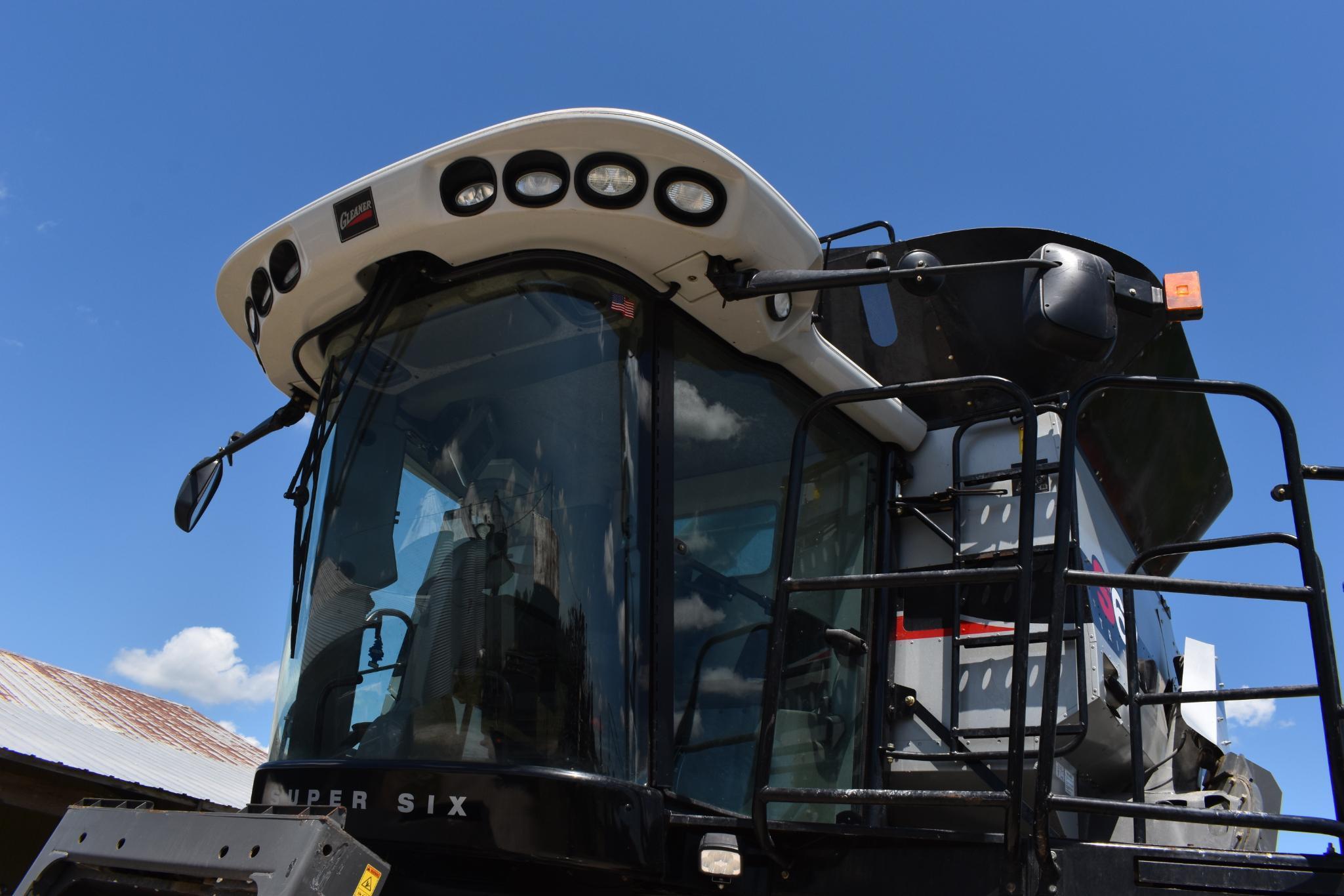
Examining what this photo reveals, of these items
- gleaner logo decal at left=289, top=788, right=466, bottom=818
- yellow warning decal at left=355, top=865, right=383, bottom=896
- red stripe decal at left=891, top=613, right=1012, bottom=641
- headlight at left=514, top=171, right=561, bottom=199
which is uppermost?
headlight at left=514, top=171, right=561, bottom=199

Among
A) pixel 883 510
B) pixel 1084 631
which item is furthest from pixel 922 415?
pixel 1084 631

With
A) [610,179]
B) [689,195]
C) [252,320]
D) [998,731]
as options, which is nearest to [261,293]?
[252,320]

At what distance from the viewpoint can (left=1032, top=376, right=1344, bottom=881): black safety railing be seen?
2.44 m

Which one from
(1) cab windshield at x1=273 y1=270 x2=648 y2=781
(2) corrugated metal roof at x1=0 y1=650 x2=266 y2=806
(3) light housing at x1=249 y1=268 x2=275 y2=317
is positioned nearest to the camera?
(1) cab windshield at x1=273 y1=270 x2=648 y2=781

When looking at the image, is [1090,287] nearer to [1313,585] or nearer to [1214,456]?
[1313,585]

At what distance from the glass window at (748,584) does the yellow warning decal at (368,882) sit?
2.56ft

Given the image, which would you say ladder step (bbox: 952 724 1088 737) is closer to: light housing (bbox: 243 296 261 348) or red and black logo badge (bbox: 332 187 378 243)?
red and black logo badge (bbox: 332 187 378 243)

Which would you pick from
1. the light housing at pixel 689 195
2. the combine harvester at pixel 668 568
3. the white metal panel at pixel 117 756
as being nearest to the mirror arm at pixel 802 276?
the combine harvester at pixel 668 568

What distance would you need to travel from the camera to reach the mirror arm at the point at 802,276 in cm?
306

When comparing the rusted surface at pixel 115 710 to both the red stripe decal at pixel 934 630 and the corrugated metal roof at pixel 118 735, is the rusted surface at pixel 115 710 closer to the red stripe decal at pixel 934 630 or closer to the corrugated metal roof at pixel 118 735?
the corrugated metal roof at pixel 118 735

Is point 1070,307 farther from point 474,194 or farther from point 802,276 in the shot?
point 474,194

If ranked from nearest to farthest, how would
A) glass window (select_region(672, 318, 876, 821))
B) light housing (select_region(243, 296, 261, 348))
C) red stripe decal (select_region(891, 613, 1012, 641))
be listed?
glass window (select_region(672, 318, 876, 821))
light housing (select_region(243, 296, 261, 348))
red stripe decal (select_region(891, 613, 1012, 641))

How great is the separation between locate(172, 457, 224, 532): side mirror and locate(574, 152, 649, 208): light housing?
183cm

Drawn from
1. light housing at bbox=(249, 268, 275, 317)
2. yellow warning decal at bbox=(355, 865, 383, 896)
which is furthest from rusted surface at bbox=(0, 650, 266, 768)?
yellow warning decal at bbox=(355, 865, 383, 896)
